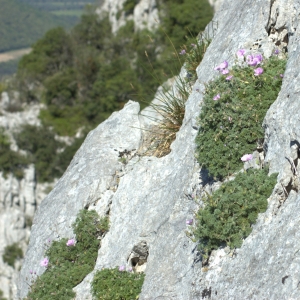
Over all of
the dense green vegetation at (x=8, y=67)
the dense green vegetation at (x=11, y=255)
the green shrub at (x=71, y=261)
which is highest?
the dense green vegetation at (x=8, y=67)

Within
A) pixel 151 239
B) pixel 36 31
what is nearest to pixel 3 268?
pixel 151 239

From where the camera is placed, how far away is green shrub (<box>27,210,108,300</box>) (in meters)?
6.43

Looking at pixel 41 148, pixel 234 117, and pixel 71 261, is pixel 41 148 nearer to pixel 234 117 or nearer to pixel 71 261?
pixel 71 261

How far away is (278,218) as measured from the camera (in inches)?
170

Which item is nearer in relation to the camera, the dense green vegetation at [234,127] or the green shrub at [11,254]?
the dense green vegetation at [234,127]

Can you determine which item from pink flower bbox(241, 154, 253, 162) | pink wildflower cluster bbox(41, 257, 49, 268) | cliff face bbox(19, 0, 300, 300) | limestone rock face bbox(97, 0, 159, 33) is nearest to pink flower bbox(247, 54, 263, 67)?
cliff face bbox(19, 0, 300, 300)

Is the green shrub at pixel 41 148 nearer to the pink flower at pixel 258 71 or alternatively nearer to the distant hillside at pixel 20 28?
the pink flower at pixel 258 71

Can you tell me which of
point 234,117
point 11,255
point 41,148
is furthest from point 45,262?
point 41,148

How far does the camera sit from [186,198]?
5.87 m

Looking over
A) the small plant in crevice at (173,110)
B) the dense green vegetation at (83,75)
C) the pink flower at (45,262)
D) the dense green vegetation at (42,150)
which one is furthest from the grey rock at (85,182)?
the dense green vegetation at (42,150)

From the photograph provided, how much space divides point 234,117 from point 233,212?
48.6 inches

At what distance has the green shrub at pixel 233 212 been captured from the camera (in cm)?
456

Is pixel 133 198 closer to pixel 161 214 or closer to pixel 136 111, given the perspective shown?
pixel 161 214

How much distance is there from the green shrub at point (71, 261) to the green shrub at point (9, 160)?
107 ft
